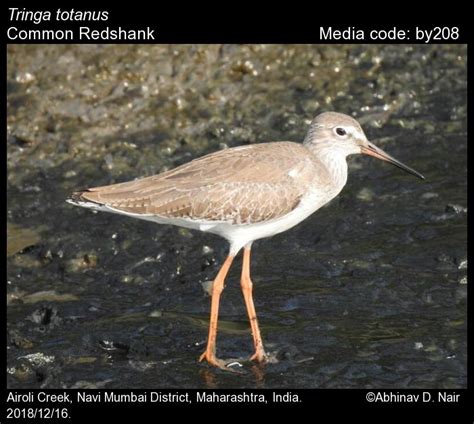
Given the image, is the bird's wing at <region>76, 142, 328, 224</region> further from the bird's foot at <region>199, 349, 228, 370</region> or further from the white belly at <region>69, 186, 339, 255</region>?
the bird's foot at <region>199, 349, 228, 370</region>

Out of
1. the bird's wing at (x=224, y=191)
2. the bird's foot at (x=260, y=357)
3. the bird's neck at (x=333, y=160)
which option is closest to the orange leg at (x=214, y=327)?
the bird's foot at (x=260, y=357)

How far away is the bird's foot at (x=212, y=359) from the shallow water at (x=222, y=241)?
0.11 metres

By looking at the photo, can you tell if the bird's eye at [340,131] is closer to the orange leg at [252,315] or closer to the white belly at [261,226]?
the white belly at [261,226]

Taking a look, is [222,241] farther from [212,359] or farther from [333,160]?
[212,359]

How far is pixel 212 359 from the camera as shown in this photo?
9062mm

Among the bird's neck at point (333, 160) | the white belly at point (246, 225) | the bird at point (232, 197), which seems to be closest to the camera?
the bird at point (232, 197)

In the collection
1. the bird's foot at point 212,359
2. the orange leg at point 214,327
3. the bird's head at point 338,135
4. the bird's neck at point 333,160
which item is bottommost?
the bird's foot at point 212,359

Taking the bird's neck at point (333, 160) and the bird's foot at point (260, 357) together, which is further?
the bird's neck at point (333, 160)

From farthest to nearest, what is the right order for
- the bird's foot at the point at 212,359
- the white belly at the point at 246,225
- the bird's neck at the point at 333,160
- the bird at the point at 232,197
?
the bird's neck at the point at 333,160
the white belly at the point at 246,225
the bird at the point at 232,197
the bird's foot at the point at 212,359

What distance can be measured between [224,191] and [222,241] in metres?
2.17

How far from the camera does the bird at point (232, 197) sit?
9.22 m
